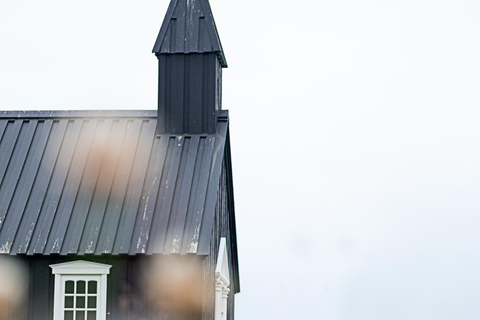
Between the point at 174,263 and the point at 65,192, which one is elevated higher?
the point at 65,192

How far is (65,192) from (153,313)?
12.0 feet

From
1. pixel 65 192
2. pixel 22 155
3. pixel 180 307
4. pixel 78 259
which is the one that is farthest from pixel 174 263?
pixel 22 155

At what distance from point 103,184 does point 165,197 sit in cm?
165

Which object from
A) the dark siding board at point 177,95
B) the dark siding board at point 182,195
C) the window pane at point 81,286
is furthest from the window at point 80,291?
the dark siding board at point 177,95

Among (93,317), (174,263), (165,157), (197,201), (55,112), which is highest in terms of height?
(55,112)

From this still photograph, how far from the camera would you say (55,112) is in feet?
65.1

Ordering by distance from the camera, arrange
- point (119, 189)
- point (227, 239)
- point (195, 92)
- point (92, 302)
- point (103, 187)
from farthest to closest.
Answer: point (227, 239), point (195, 92), point (103, 187), point (119, 189), point (92, 302)

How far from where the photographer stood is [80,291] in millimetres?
16438

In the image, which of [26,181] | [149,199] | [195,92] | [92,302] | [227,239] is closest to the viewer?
[92,302]

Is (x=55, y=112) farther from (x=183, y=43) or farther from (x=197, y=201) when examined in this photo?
(x=197, y=201)

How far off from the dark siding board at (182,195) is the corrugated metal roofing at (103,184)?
0.02 metres

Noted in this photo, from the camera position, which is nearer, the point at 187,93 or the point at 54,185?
the point at 54,185

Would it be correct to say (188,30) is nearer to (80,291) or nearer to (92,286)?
(92,286)

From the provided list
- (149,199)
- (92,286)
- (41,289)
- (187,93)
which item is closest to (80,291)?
(92,286)
